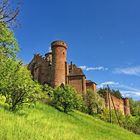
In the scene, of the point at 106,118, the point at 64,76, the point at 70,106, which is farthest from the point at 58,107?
the point at 64,76

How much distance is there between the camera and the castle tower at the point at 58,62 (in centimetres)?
8088

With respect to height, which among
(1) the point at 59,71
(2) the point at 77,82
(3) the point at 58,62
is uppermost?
(3) the point at 58,62

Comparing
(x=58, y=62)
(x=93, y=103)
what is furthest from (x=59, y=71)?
(x=93, y=103)

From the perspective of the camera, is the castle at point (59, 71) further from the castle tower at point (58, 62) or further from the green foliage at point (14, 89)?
the green foliage at point (14, 89)

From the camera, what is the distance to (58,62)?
82.2 m

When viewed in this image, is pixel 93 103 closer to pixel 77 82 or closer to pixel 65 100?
pixel 77 82

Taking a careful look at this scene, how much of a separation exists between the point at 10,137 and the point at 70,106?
40.8 meters

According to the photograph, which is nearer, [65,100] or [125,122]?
[65,100]

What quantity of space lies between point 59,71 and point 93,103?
1091 centimetres

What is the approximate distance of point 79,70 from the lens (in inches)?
3415

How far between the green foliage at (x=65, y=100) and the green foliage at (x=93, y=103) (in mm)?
17463

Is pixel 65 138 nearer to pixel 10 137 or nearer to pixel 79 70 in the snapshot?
pixel 10 137

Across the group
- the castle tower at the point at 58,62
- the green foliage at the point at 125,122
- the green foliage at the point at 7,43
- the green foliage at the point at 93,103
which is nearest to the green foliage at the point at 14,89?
the green foliage at the point at 7,43

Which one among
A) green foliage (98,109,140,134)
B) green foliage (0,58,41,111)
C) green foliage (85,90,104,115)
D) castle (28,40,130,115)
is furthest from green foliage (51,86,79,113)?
castle (28,40,130,115)
